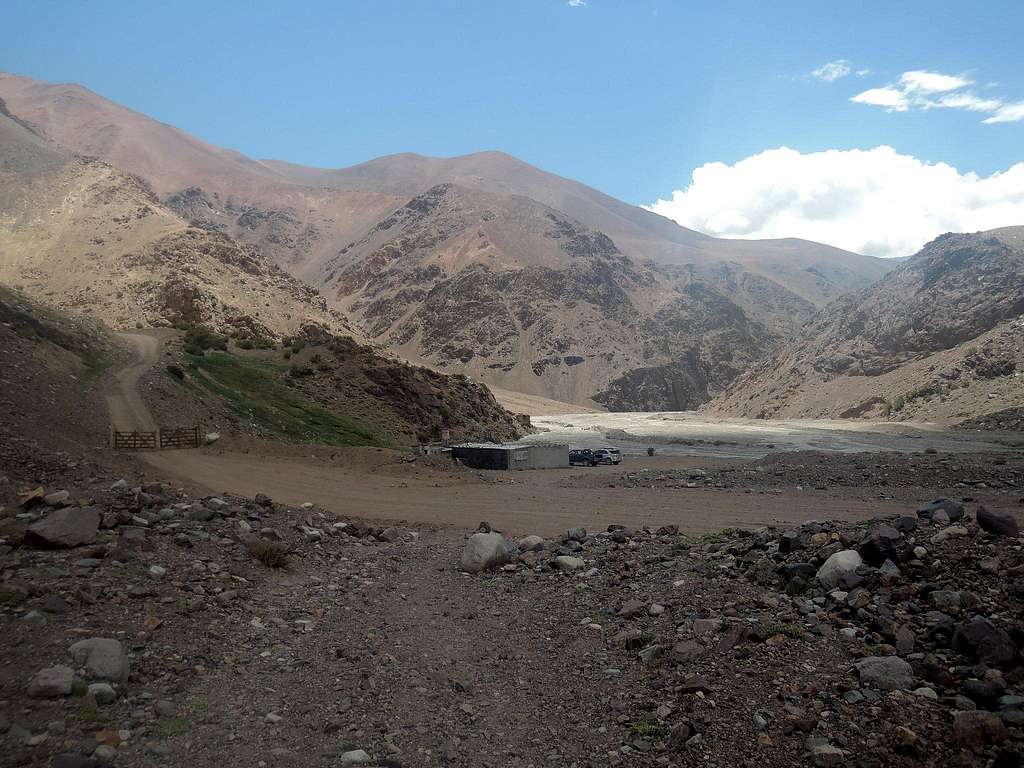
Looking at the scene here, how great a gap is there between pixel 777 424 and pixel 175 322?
74.7 meters

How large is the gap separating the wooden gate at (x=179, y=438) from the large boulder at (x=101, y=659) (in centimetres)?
2125

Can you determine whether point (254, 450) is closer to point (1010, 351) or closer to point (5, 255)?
point (5, 255)

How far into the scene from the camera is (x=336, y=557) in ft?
40.1

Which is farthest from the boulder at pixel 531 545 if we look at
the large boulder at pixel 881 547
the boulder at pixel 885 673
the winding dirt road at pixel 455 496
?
the boulder at pixel 885 673

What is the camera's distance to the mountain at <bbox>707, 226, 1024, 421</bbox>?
76.2 metres

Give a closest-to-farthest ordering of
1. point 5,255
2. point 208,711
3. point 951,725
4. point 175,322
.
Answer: point 951,725 < point 208,711 < point 175,322 < point 5,255

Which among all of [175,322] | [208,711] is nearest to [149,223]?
[175,322]

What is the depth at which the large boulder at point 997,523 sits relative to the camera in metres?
7.44

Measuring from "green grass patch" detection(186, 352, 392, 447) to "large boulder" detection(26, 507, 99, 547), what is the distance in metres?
23.3

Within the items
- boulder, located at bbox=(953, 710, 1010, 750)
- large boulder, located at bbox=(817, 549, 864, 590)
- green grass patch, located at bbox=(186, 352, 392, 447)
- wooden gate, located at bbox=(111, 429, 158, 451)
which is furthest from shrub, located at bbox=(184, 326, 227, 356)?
boulder, located at bbox=(953, 710, 1010, 750)

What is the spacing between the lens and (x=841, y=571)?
24.7ft

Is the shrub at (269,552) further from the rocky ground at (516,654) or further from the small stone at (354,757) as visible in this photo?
the small stone at (354,757)

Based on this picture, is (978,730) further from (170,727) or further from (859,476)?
(859,476)

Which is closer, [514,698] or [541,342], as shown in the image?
[514,698]
